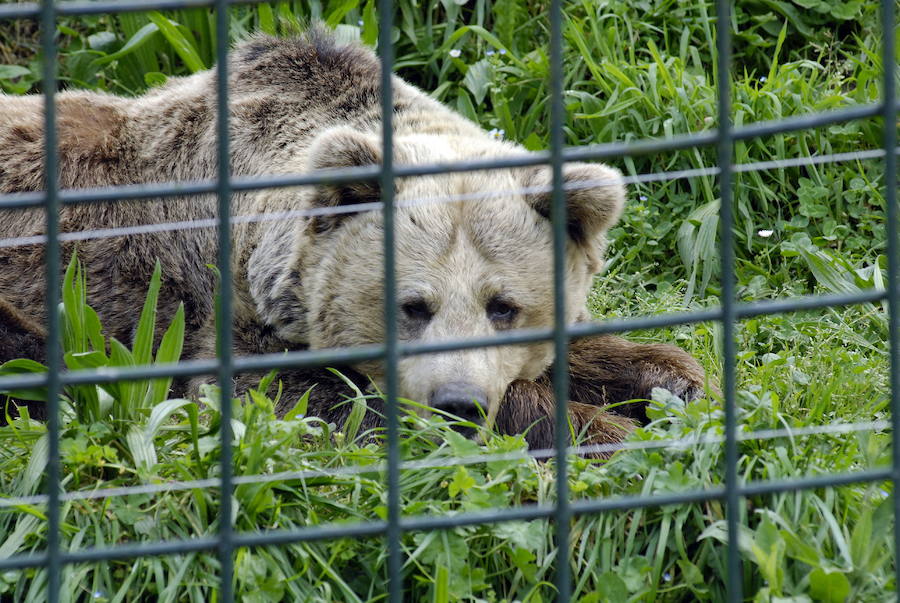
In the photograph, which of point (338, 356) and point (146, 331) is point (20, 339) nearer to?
point (146, 331)

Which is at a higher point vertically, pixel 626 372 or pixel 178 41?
pixel 178 41

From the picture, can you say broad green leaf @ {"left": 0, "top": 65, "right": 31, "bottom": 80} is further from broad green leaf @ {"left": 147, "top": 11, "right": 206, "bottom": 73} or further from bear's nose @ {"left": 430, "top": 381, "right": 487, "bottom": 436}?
bear's nose @ {"left": 430, "top": 381, "right": 487, "bottom": 436}

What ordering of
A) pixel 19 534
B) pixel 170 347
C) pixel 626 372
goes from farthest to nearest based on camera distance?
pixel 626 372, pixel 170 347, pixel 19 534

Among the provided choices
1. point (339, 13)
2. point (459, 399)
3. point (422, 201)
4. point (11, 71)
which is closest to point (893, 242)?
point (459, 399)

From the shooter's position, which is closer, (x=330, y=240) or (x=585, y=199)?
(x=585, y=199)

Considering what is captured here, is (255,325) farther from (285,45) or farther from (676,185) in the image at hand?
(676,185)

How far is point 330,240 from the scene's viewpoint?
449 cm

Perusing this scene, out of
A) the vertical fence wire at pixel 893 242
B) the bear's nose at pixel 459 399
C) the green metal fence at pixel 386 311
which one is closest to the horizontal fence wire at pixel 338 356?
the green metal fence at pixel 386 311

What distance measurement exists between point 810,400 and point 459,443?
144 centimetres

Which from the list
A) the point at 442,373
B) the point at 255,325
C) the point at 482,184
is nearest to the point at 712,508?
the point at 442,373

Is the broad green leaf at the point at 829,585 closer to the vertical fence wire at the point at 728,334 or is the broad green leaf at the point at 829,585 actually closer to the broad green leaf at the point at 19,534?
the vertical fence wire at the point at 728,334

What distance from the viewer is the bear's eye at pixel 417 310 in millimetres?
4285

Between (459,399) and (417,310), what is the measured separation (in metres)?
0.50

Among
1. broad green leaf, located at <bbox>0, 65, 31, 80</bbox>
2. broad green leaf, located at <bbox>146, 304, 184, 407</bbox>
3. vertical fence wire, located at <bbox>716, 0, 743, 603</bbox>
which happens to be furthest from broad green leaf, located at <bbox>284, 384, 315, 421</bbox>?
broad green leaf, located at <bbox>0, 65, 31, 80</bbox>
